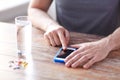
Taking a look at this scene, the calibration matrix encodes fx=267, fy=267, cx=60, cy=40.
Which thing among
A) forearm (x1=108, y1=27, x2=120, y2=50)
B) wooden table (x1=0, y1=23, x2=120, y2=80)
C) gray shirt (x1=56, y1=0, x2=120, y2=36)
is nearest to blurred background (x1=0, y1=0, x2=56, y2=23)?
gray shirt (x1=56, y1=0, x2=120, y2=36)

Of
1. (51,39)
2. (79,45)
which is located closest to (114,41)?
(79,45)

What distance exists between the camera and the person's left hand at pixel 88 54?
41.1 inches

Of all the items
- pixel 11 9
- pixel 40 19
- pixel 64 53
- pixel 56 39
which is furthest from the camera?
pixel 11 9

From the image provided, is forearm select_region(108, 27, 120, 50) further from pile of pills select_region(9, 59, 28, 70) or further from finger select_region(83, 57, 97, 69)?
pile of pills select_region(9, 59, 28, 70)

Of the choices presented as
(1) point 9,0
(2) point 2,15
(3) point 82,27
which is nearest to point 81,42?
(3) point 82,27

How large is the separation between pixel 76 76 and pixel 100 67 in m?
0.12

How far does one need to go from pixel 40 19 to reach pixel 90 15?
33 cm

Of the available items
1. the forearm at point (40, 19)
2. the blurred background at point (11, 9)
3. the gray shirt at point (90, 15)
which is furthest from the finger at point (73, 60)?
the blurred background at point (11, 9)

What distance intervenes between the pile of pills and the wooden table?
16 mm

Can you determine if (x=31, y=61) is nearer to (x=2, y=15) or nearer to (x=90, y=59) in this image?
(x=90, y=59)

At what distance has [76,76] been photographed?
964 millimetres

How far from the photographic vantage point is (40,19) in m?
1.50

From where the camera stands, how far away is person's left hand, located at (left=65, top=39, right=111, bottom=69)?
3.43 feet

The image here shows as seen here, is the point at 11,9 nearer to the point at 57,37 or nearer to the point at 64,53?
the point at 57,37
